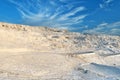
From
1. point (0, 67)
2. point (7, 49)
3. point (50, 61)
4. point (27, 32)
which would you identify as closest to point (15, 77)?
point (0, 67)

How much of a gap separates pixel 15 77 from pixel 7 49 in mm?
7879

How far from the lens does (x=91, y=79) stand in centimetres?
1518

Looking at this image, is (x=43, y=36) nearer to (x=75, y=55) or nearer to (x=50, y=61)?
(x=75, y=55)

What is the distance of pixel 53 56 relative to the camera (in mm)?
20750

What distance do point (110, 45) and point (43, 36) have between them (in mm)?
7812

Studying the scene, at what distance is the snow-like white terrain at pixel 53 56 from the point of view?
1596 centimetres

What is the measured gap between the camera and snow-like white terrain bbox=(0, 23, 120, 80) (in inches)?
628

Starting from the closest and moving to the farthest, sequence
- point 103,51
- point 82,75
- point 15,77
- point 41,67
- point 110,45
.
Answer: point 15,77, point 82,75, point 41,67, point 103,51, point 110,45

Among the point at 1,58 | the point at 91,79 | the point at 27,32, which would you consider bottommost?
the point at 91,79

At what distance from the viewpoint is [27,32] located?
29.1m

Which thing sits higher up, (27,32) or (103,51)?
(27,32)

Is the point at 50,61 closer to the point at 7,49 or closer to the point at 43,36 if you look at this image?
the point at 7,49

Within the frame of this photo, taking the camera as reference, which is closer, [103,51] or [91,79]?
[91,79]

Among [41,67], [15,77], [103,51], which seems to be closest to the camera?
[15,77]
